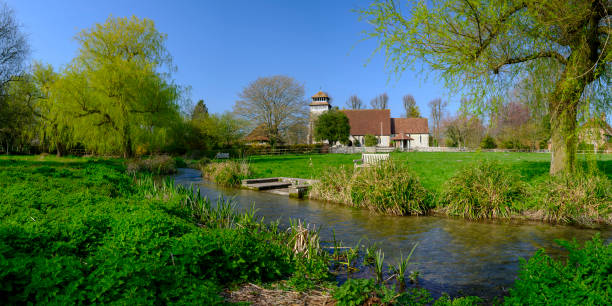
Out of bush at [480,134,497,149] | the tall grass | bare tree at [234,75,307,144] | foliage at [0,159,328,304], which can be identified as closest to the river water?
the tall grass

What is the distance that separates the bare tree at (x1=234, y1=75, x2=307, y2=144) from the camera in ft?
164

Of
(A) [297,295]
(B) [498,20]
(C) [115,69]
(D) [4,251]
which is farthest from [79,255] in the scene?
(C) [115,69]

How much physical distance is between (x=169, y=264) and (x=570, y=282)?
383cm

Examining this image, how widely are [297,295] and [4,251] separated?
113 inches

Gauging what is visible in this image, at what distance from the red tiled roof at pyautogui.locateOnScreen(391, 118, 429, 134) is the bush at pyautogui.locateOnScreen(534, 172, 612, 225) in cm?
→ 6174

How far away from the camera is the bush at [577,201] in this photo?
8227mm

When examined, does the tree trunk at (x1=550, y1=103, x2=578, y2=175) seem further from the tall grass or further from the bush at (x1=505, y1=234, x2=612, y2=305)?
the bush at (x1=505, y1=234, x2=612, y2=305)

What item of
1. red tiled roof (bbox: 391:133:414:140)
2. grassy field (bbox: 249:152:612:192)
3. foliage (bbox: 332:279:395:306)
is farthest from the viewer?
red tiled roof (bbox: 391:133:414:140)

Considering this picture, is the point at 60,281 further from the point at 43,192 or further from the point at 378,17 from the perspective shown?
the point at 378,17

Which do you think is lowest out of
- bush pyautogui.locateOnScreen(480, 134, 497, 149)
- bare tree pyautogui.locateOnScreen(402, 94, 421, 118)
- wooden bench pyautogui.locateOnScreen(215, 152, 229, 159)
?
wooden bench pyautogui.locateOnScreen(215, 152, 229, 159)

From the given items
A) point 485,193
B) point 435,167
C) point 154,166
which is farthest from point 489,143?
point 485,193

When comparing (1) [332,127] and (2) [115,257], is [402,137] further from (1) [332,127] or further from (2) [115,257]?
(2) [115,257]

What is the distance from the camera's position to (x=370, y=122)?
6894cm

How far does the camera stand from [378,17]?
9.15 meters
